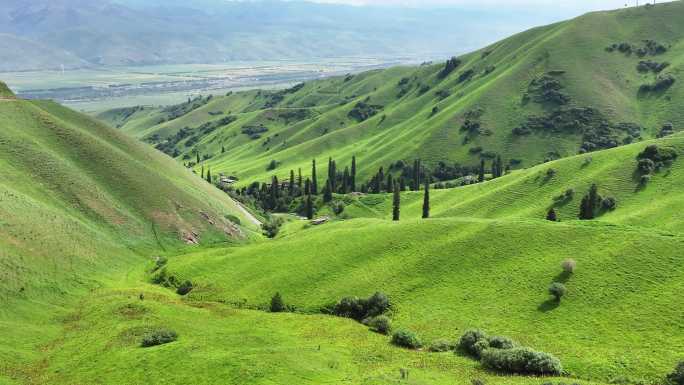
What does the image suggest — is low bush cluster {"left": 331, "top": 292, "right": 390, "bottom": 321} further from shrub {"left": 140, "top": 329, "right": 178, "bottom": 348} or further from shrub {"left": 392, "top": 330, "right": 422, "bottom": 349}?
shrub {"left": 140, "top": 329, "right": 178, "bottom": 348}

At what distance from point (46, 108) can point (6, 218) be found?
7256cm

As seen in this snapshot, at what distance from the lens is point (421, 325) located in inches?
2886

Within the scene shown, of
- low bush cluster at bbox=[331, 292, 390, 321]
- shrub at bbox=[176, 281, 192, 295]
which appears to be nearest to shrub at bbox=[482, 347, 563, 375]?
low bush cluster at bbox=[331, 292, 390, 321]

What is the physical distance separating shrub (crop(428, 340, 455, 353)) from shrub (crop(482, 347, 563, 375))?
640cm

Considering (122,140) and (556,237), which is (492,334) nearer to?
(556,237)

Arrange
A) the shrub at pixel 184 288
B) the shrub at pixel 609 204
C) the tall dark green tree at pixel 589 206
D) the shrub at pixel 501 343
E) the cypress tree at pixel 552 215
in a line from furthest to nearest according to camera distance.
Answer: the shrub at pixel 609 204, the cypress tree at pixel 552 215, the tall dark green tree at pixel 589 206, the shrub at pixel 184 288, the shrub at pixel 501 343

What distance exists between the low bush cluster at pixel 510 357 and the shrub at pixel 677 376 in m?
10.2

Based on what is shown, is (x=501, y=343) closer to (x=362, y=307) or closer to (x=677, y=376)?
(x=677, y=376)

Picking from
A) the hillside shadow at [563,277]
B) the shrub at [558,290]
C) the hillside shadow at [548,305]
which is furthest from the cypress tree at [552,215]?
the hillside shadow at [548,305]

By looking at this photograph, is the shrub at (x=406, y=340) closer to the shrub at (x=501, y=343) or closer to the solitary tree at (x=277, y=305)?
the shrub at (x=501, y=343)

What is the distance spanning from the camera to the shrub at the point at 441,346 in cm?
6638

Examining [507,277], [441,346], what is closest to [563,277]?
[507,277]

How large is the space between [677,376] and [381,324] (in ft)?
115

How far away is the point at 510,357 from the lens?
59062 mm
